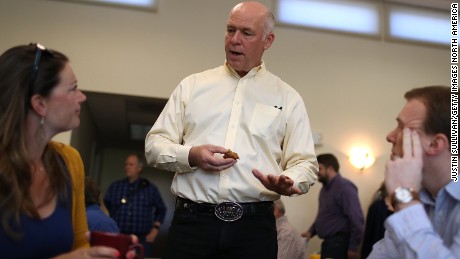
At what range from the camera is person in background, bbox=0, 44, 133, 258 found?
1149mm

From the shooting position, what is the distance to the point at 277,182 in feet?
4.87

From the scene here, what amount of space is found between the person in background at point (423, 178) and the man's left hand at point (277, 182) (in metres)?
0.35

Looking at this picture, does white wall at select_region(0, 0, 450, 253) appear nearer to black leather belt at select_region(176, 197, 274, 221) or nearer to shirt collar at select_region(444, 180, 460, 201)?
black leather belt at select_region(176, 197, 274, 221)

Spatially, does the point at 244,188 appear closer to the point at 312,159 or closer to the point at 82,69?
the point at 312,159

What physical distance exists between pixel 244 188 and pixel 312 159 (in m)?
0.30

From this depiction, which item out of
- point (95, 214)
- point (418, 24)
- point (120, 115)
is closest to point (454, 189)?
point (95, 214)

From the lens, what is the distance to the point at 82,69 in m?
4.27

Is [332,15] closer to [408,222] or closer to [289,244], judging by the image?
[289,244]

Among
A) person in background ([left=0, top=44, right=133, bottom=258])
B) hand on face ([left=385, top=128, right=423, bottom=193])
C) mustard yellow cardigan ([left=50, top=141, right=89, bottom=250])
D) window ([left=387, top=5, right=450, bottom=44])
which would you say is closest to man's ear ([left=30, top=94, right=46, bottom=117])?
person in background ([left=0, top=44, right=133, bottom=258])

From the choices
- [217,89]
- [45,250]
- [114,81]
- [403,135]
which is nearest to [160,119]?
[217,89]

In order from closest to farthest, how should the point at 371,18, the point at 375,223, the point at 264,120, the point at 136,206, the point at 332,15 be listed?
1. the point at 264,120
2. the point at 375,223
3. the point at 136,206
4. the point at 332,15
5. the point at 371,18

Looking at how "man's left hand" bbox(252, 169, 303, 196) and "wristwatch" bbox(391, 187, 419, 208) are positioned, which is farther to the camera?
"man's left hand" bbox(252, 169, 303, 196)

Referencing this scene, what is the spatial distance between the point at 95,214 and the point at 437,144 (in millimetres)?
1326

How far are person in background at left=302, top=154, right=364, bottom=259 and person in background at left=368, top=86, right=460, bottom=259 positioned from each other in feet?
8.92
